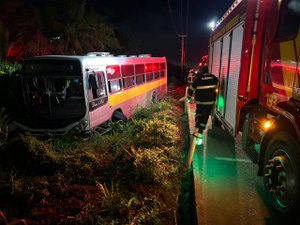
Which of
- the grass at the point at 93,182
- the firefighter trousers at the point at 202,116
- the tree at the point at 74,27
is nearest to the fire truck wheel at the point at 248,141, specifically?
the grass at the point at 93,182

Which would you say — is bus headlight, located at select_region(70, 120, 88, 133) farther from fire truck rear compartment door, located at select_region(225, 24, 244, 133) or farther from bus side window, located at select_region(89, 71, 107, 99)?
fire truck rear compartment door, located at select_region(225, 24, 244, 133)

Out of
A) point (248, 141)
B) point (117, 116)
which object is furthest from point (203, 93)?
point (117, 116)

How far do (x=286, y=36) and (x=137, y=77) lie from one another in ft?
27.1

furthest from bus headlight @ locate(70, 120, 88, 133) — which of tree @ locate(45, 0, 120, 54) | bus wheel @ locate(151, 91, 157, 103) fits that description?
tree @ locate(45, 0, 120, 54)

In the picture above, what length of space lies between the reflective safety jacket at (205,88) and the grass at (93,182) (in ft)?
4.02

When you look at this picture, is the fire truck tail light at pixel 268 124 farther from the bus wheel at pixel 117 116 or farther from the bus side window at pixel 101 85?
the bus wheel at pixel 117 116

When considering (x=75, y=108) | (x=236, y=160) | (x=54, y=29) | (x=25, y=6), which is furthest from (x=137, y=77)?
(x=25, y=6)

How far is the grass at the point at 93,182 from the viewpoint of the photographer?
3631 mm

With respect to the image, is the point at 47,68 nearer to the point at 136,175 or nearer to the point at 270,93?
the point at 136,175

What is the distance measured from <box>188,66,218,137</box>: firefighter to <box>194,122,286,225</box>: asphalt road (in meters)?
0.73

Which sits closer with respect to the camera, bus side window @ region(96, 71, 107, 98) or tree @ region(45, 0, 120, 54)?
bus side window @ region(96, 71, 107, 98)

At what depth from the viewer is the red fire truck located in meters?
3.19

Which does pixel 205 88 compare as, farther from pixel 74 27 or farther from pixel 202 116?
pixel 74 27

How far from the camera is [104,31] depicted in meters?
24.9
